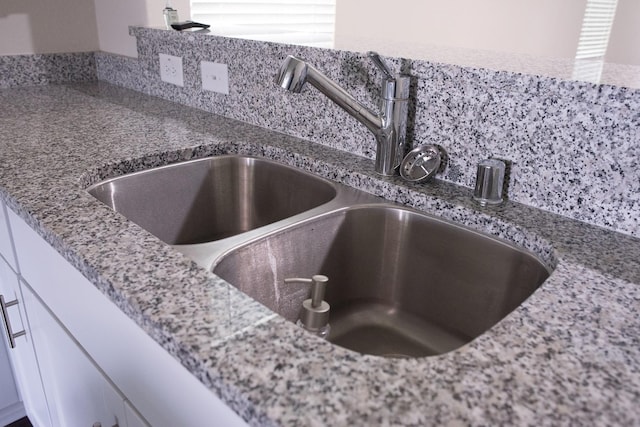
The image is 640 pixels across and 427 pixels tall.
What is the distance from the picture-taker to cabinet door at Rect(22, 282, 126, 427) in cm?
81

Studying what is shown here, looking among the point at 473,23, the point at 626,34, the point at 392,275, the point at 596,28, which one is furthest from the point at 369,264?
the point at 626,34

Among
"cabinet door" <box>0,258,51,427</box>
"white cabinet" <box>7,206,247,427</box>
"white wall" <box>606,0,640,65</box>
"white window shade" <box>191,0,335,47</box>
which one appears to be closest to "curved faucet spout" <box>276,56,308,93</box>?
"white cabinet" <box>7,206,247,427</box>

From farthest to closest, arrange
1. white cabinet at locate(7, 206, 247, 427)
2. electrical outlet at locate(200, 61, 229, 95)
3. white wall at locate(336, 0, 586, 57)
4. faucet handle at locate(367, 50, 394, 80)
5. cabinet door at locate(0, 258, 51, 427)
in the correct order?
white wall at locate(336, 0, 586, 57), electrical outlet at locate(200, 61, 229, 95), cabinet door at locate(0, 258, 51, 427), faucet handle at locate(367, 50, 394, 80), white cabinet at locate(7, 206, 247, 427)

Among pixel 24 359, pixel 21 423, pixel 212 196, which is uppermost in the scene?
pixel 212 196

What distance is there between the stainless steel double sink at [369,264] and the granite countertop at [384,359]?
0.13ft

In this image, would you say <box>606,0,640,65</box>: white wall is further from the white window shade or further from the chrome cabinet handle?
the chrome cabinet handle

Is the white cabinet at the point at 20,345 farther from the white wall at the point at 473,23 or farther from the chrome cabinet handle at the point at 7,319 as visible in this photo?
the white wall at the point at 473,23

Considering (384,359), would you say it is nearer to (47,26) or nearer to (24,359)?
(24,359)

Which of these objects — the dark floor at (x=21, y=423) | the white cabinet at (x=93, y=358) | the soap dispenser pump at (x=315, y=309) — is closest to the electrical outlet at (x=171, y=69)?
Answer: the white cabinet at (x=93, y=358)

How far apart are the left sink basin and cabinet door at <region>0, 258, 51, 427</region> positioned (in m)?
0.30

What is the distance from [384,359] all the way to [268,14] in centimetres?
214

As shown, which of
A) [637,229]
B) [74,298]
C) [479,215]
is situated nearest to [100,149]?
[74,298]

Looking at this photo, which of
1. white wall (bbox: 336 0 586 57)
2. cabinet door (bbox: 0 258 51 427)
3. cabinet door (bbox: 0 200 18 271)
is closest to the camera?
cabinet door (bbox: 0 200 18 271)

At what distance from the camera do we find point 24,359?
4.10 feet
